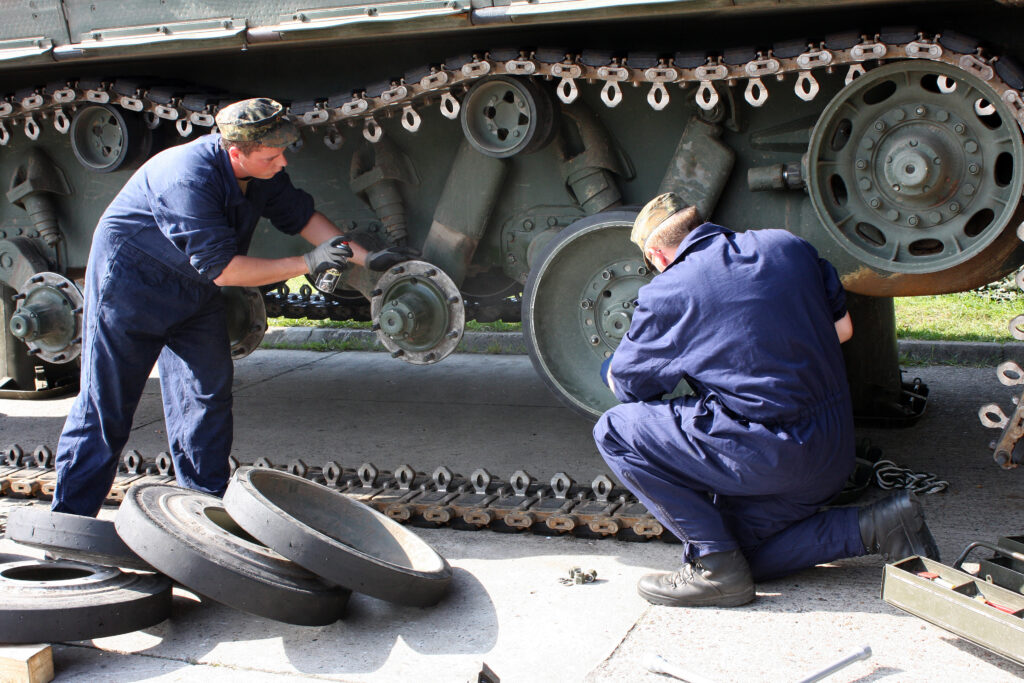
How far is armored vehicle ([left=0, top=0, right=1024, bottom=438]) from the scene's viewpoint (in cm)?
409

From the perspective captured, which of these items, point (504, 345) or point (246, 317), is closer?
point (246, 317)

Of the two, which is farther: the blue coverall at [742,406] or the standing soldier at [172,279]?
the standing soldier at [172,279]

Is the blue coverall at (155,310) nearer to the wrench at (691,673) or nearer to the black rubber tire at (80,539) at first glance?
the black rubber tire at (80,539)

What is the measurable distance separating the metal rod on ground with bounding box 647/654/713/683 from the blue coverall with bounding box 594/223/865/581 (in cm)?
51

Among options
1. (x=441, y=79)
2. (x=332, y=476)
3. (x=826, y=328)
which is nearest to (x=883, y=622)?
(x=826, y=328)

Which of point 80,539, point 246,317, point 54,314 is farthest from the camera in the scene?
point 246,317

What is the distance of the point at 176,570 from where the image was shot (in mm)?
3371

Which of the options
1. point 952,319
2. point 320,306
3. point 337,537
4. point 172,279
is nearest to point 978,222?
point 337,537

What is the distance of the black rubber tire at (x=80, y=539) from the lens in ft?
11.8

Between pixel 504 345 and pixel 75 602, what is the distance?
529 centimetres

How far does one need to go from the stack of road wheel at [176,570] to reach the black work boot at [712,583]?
2.59 feet

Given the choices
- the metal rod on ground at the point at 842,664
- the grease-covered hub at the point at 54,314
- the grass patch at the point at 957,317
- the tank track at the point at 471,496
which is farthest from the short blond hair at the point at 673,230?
the grass patch at the point at 957,317

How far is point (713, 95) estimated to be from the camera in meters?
4.36

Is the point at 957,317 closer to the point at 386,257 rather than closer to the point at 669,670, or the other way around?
the point at 386,257
